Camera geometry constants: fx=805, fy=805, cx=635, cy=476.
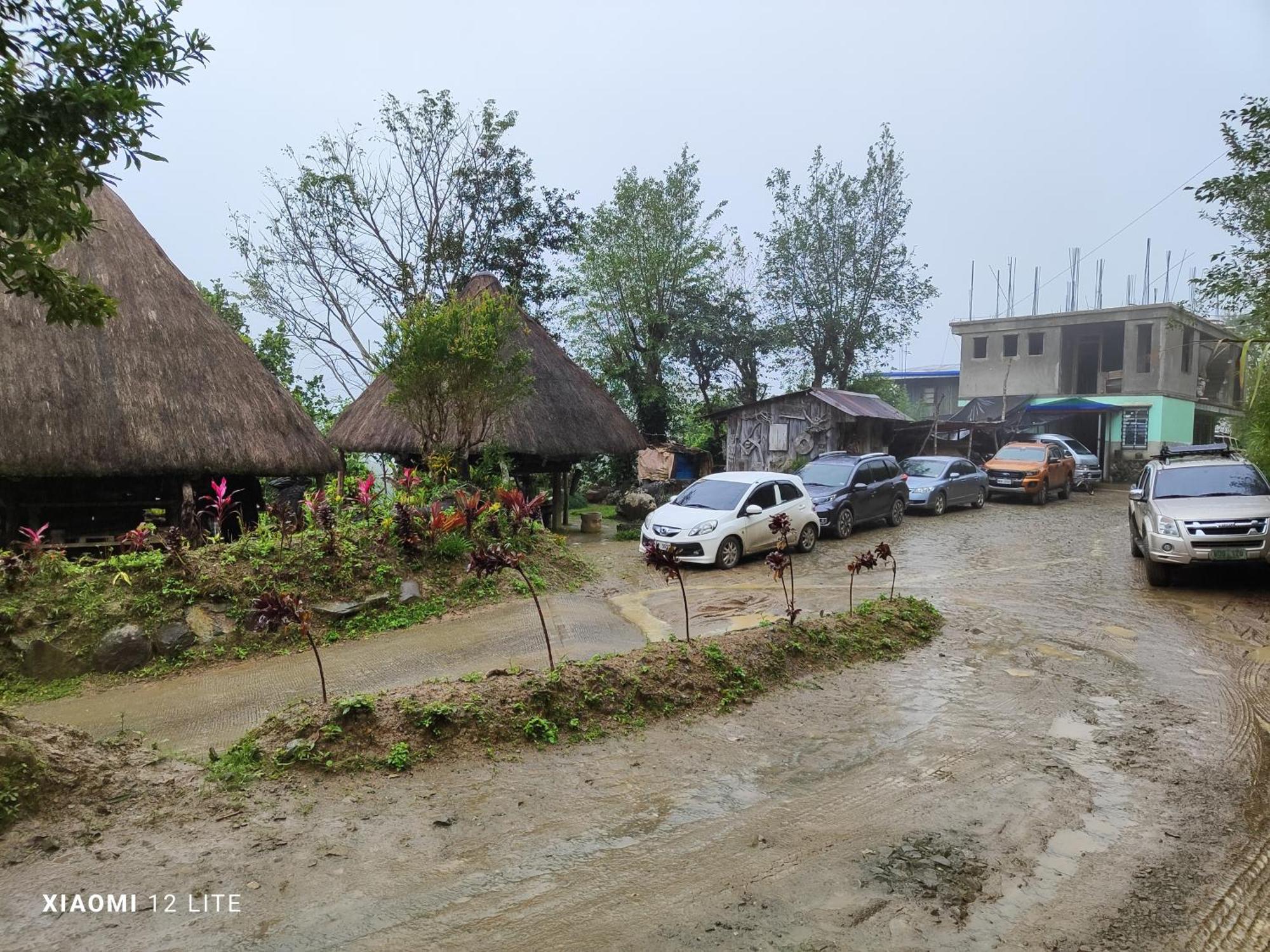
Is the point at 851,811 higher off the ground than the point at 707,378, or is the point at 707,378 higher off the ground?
the point at 707,378

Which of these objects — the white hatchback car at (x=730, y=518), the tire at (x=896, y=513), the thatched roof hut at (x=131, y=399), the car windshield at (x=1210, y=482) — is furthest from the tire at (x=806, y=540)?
the thatched roof hut at (x=131, y=399)

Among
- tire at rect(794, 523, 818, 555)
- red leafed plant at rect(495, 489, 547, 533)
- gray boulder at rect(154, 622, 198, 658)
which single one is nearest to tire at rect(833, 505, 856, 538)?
tire at rect(794, 523, 818, 555)

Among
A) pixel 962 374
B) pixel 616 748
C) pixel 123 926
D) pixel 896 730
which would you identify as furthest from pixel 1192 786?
pixel 962 374

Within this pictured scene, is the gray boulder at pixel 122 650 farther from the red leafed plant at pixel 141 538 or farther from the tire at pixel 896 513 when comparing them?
the tire at pixel 896 513

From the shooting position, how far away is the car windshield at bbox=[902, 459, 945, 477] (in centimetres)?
2173

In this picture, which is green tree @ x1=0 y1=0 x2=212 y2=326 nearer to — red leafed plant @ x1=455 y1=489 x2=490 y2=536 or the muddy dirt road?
the muddy dirt road

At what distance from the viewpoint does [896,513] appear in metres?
19.2

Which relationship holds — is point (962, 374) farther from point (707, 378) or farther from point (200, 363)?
point (200, 363)

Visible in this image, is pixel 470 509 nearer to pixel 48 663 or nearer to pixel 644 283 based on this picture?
pixel 48 663

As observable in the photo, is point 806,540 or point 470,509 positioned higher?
point 470,509

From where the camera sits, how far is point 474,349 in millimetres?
12836

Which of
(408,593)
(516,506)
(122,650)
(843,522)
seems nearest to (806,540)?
(843,522)

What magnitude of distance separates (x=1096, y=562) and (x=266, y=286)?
78.7 ft

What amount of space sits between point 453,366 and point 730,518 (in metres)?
5.27
